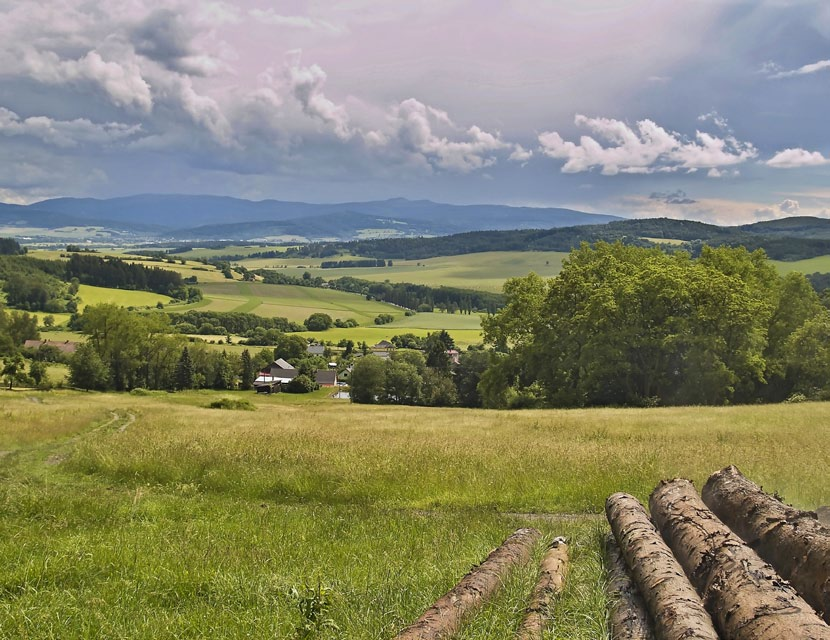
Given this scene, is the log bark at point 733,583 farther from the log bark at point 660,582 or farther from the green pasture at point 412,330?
the green pasture at point 412,330

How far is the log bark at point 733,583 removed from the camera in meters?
4.69

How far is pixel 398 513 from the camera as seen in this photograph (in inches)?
432

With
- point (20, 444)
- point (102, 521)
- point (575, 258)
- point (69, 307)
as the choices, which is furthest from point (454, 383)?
point (69, 307)

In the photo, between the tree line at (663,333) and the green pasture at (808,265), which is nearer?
the tree line at (663,333)

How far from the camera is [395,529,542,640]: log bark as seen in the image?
16.4ft

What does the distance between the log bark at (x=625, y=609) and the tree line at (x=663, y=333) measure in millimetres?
31364

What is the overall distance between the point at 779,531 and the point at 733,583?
1.77 meters

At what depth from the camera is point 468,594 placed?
577 centimetres

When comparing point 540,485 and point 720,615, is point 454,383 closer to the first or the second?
point 540,485

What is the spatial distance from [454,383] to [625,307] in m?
49.6

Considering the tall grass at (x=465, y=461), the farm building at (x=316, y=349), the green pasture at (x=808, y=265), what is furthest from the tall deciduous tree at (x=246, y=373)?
the green pasture at (x=808, y=265)

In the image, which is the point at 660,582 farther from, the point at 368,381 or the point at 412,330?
the point at 412,330

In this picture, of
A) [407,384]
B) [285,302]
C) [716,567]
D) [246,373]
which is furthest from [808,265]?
[716,567]

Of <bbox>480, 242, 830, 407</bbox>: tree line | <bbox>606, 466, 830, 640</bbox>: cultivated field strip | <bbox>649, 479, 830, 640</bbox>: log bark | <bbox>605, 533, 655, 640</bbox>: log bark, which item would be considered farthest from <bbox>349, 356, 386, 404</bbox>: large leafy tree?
<bbox>605, 533, 655, 640</bbox>: log bark
